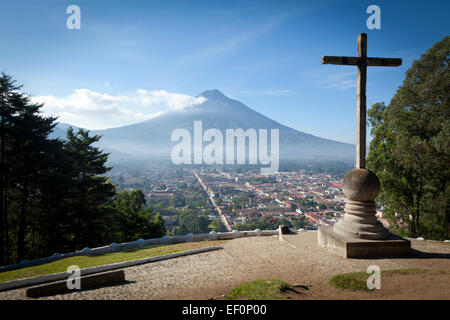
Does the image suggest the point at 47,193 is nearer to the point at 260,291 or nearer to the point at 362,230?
the point at 260,291

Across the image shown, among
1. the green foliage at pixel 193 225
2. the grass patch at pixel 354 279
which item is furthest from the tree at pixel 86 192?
the grass patch at pixel 354 279

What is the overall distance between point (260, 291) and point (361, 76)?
615 centimetres

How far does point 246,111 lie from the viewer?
15350 centimetres

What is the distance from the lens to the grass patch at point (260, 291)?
3638 mm

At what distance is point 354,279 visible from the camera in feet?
14.3

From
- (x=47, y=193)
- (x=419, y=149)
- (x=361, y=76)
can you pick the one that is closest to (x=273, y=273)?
(x=361, y=76)

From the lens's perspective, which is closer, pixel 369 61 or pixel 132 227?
pixel 369 61

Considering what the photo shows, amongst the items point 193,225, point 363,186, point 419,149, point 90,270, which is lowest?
point 193,225

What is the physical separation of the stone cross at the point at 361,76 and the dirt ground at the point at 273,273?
2583mm

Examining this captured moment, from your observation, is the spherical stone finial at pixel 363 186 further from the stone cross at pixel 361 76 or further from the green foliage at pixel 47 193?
the green foliage at pixel 47 193

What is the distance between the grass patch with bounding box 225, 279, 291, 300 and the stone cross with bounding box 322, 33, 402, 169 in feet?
14.1

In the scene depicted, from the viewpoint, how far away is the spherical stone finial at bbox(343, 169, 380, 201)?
6.34 meters

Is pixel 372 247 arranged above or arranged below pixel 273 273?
above

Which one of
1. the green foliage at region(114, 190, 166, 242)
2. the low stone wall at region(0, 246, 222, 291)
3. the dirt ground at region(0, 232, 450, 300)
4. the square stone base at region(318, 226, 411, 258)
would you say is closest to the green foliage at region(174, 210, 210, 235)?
the green foliage at region(114, 190, 166, 242)
